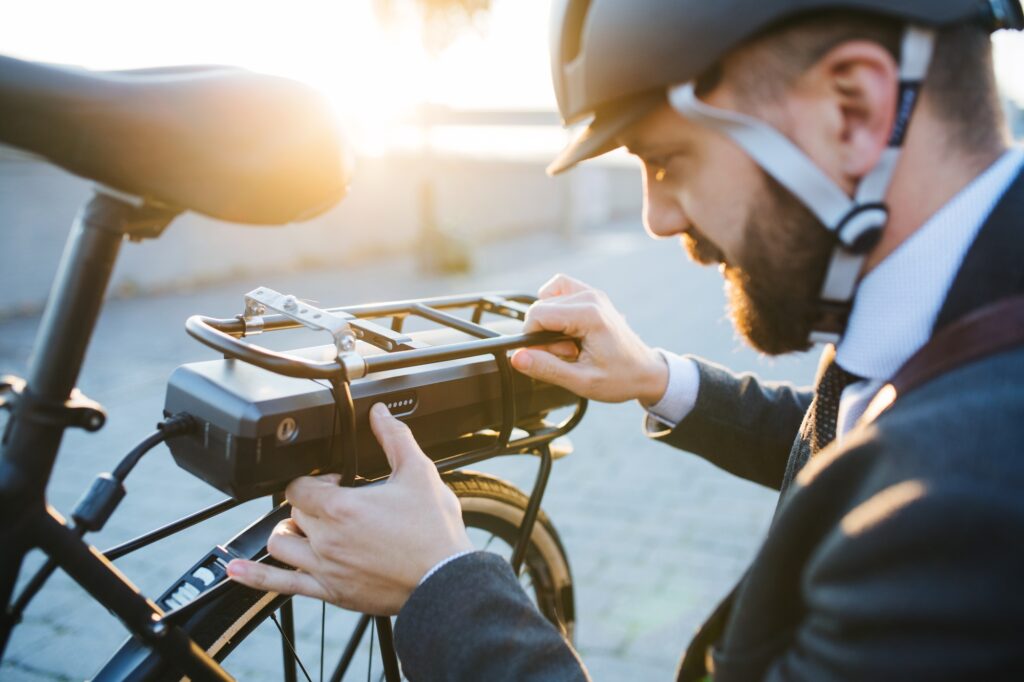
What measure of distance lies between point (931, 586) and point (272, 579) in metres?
0.94

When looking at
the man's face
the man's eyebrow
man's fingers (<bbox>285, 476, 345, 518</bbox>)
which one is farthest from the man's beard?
man's fingers (<bbox>285, 476, 345, 518</bbox>)

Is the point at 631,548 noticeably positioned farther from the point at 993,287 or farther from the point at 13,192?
the point at 13,192

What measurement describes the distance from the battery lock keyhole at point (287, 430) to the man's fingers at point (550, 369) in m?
0.49

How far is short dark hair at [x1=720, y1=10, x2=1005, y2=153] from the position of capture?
4.06 ft

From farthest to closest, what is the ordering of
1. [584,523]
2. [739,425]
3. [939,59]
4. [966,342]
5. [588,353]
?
[584,523] → [739,425] → [588,353] → [939,59] → [966,342]

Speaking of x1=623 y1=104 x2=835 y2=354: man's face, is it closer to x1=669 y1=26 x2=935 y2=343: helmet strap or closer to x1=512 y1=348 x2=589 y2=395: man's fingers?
x1=669 y1=26 x2=935 y2=343: helmet strap

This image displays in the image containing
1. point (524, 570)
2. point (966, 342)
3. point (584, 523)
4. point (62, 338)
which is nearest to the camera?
point (966, 342)

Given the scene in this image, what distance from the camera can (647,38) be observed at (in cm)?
134

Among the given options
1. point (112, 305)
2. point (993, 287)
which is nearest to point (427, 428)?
point (993, 287)

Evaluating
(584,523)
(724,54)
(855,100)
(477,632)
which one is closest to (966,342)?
(855,100)

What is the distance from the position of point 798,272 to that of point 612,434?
4.29 metres

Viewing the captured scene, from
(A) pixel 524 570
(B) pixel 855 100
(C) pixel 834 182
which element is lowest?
(A) pixel 524 570

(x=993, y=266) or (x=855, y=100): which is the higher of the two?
(x=855, y=100)

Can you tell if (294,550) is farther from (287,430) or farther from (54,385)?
(54,385)
